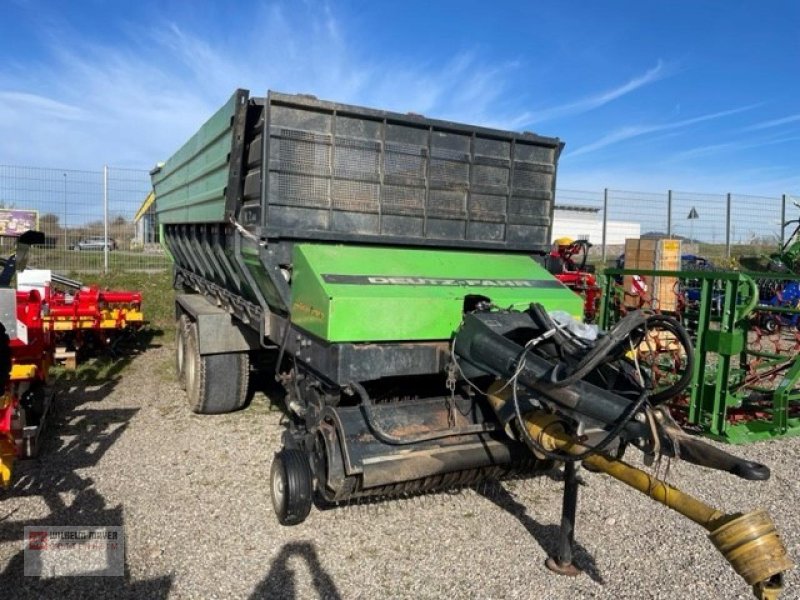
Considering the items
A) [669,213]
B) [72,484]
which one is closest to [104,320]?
[72,484]

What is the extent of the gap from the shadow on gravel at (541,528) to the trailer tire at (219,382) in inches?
103

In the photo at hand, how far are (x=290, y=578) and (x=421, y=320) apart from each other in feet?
4.93

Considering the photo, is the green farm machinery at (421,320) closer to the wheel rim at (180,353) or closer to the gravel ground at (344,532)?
the gravel ground at (344,532)

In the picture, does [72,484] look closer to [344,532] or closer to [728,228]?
[344,532]

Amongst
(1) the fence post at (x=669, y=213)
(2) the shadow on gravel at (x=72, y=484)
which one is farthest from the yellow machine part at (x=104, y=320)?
(1) the fence post at (x=669, y=213)

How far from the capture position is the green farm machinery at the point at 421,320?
8.45 feet

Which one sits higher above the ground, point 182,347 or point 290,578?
point 182,347

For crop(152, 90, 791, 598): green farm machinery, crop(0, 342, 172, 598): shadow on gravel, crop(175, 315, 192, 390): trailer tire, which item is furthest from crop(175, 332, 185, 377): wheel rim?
crop(152, 90, 791, 598): green farm machinery

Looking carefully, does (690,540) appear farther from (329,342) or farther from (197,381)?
(197,381)

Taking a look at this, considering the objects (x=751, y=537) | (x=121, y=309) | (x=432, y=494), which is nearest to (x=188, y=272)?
(x=121, y=309)

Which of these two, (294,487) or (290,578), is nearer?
(290,578)

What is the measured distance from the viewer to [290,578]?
3.24 m

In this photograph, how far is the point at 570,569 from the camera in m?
3.29

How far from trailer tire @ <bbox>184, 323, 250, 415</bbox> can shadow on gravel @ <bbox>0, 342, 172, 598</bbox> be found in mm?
695
